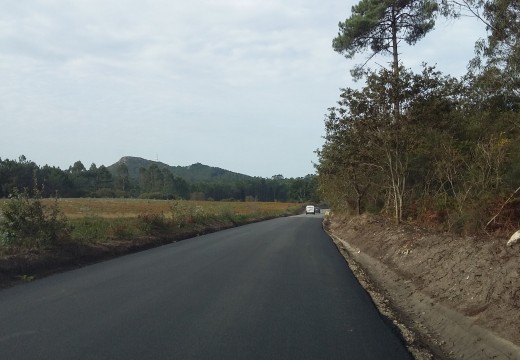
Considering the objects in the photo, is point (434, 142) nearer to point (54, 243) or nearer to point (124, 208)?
point (54, 243)

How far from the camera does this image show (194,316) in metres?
8.30

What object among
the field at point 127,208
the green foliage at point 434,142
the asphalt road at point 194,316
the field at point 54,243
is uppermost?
the green foliage at point 434,142

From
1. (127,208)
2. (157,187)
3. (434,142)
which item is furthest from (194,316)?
(157,187)

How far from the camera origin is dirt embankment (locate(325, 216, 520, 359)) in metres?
7.18

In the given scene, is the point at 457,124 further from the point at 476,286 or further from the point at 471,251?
the point at 476,286

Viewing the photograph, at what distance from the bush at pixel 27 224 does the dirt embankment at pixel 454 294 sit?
9.48m

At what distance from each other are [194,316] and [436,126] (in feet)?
51.0

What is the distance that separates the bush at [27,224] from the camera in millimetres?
15930

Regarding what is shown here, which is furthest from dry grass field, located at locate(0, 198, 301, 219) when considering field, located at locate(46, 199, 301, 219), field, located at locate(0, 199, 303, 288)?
field, located at locate(0, 199, 303, 288)

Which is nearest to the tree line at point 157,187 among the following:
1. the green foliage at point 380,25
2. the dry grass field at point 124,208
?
the dry grass field at point 124,208

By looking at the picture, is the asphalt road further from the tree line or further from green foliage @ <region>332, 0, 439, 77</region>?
the tree line

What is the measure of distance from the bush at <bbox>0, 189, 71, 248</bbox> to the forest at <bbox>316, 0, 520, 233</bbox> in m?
12.1

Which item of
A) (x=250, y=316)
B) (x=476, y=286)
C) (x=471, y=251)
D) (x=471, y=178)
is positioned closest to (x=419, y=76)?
(x=471, y=178)

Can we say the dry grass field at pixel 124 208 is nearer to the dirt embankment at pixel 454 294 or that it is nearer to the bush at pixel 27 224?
the bush at pixel 27 224
